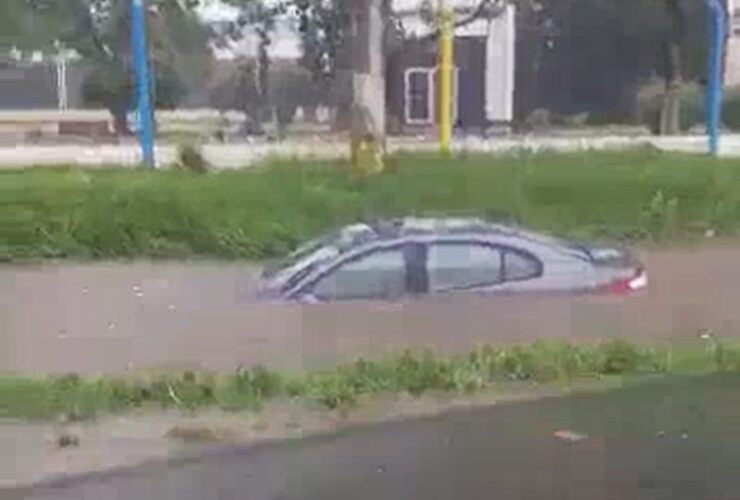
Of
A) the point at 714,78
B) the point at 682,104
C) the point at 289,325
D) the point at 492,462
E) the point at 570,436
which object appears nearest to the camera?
the point at 492,462

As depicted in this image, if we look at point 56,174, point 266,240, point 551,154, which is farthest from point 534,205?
point 56,174

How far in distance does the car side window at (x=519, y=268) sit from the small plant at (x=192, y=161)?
8.38 meters

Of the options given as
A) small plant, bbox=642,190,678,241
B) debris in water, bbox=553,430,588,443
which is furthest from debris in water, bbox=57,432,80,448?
small plant, bbox=642,190,678,241

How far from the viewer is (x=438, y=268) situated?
550 inches

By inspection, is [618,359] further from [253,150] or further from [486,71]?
[486,71]

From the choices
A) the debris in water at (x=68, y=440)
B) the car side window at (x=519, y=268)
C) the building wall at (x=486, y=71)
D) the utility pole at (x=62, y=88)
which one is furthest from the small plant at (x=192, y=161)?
the utility pole at (x=62, y=88)

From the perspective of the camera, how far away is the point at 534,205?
21.2 meters

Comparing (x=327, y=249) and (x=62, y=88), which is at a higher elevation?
(x=62, y=88)

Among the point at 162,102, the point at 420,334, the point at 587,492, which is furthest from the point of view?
the point at 162,102

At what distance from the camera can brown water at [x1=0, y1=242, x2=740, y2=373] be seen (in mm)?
12484

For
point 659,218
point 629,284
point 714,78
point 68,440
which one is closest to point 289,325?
point 629,284

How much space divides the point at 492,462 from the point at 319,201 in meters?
12.4

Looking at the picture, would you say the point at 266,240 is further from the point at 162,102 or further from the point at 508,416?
the point at 162,102

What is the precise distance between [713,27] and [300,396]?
20.3 meters
